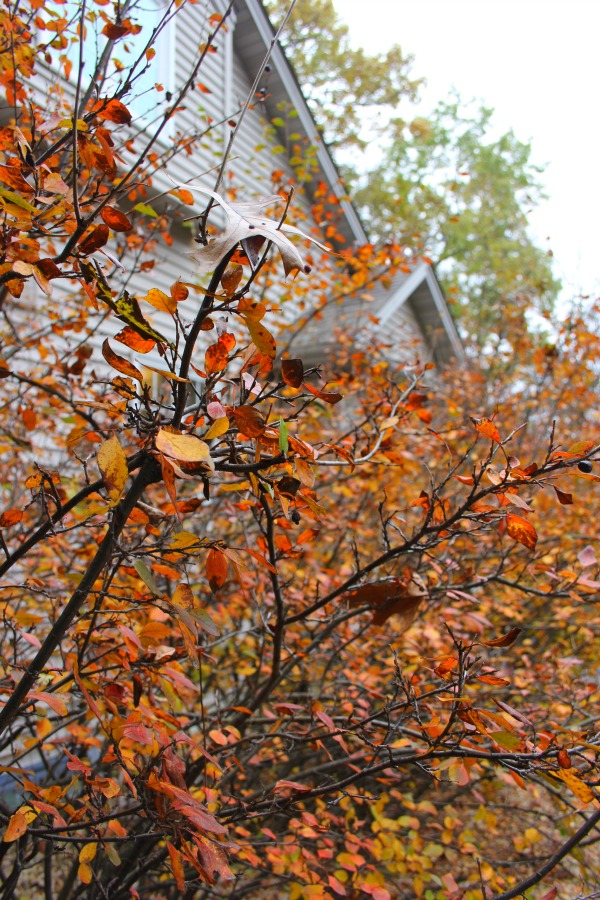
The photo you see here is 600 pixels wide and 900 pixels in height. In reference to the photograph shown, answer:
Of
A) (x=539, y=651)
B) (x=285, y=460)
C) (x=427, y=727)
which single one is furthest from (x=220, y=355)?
(x=539, y=651)

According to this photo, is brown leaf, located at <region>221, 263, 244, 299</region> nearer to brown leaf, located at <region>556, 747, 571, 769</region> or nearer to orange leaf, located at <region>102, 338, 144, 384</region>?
orange leaf, located at <region>102, 338, 144, 384</region>

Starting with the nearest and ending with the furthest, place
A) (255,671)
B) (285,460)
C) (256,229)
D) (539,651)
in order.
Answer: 1. (256,229)
2. (285,460)
3. (255,671)
4. (539,651)

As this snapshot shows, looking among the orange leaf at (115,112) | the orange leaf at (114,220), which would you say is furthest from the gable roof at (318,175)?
the orange leaf at (114,220)

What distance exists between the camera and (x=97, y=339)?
7.00m

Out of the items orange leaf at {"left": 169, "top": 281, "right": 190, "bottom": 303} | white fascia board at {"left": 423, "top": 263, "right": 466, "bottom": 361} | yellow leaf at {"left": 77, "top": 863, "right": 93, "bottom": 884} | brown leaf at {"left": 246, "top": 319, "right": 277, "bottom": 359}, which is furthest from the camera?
white fascia board at {"left": 423, "top": 263, "right": 466, "bottom": 361}

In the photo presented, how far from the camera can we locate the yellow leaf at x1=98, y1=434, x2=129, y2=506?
1099 mm

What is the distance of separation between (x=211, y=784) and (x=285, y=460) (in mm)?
1522

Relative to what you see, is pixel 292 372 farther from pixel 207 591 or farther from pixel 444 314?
pixel 444 314

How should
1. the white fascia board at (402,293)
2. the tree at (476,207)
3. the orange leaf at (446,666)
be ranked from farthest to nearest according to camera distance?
the tree at (476,207)
the white fascia board at (402,293)
the orange leaf at (446,666)

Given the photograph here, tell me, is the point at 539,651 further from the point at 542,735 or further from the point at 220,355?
the point at 220,355

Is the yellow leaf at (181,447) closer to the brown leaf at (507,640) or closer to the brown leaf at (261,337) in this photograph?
the brown leaf at (261,337)

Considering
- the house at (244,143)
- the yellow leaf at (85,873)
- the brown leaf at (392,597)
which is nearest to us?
the yellow leaf at (85,873)

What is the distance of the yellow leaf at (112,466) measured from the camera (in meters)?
1.10

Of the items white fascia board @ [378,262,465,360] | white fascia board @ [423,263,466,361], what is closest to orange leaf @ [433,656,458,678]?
white fascia board @ [378,262,465,360]
